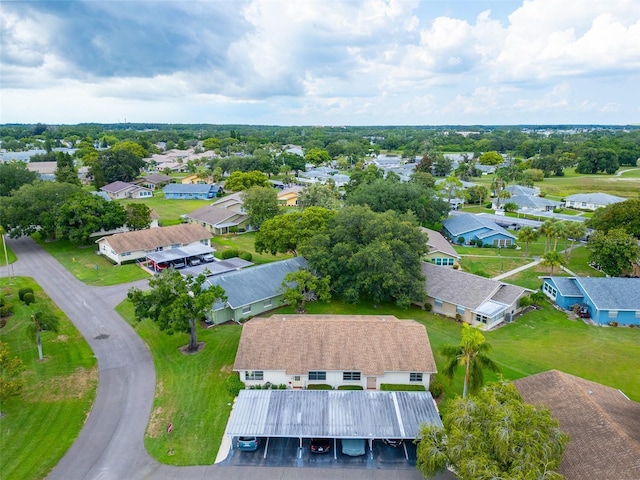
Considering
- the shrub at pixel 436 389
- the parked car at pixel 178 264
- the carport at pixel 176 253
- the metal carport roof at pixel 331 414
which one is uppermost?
the metal carport roof at pixel 331 414

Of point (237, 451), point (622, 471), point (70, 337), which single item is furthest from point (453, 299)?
point (70, 337)

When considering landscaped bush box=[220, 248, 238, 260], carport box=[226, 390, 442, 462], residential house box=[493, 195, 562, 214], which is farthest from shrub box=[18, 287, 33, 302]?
residential house box=[493, 195, 562, 214]

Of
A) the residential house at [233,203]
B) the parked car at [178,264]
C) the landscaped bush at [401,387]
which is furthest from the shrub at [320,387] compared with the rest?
→ the residential house at [233,203]

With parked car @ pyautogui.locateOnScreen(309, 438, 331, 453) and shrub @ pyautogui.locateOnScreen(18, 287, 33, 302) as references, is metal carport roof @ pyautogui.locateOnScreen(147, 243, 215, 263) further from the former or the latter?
parked car @ pyautogui.locateOnScreen(309, 438, 331, 453)

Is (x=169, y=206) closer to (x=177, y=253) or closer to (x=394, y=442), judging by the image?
(x=177, y=253)

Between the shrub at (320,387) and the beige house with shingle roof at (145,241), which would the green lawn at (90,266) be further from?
the shrub at (320,387)

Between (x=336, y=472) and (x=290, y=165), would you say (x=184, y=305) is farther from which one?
(x=290, y=165)

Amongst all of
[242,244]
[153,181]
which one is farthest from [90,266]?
[153,181]
